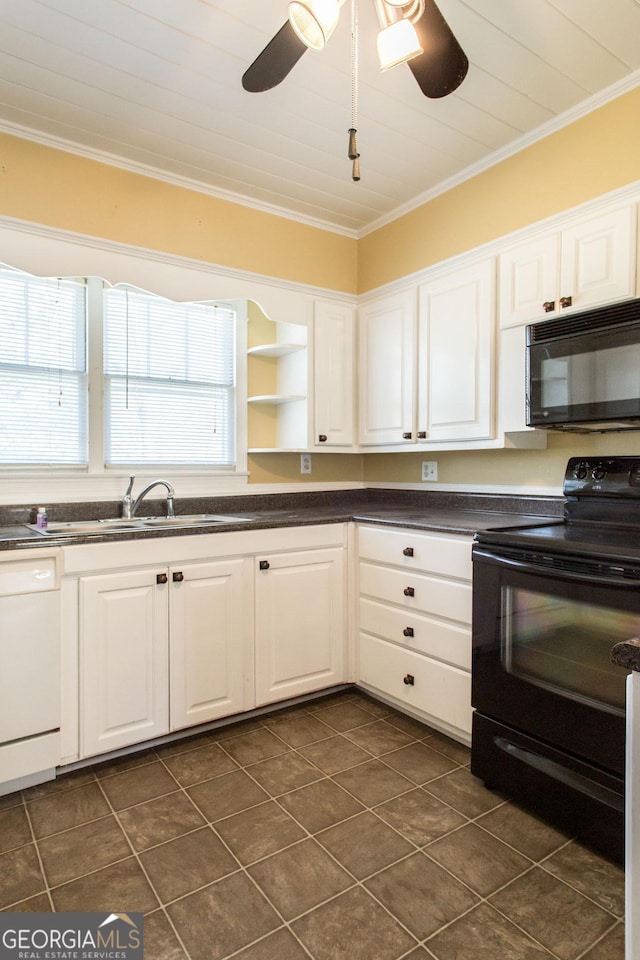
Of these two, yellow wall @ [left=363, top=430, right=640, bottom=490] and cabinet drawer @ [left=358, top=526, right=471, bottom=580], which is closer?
cabinet drawer @ [left=358, top=526, right=471, bottom=580]

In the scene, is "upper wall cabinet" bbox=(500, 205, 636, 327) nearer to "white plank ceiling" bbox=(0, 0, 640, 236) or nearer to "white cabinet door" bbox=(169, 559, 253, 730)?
"white plank ceiling" bbox=(0, 0, 640, 236)

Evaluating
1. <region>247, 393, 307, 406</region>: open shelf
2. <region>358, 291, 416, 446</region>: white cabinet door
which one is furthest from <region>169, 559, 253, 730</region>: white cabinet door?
<region>358, 291, 416, 446</region>: white cabinet door

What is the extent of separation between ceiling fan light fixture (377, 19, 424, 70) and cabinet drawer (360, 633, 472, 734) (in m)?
1.99

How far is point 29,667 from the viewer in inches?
73.9

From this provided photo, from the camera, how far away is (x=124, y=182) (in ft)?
8.39

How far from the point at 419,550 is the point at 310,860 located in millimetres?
1175

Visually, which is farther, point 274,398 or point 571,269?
point 274,398

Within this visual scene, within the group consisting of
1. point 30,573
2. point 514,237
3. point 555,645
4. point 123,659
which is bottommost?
point 123,659

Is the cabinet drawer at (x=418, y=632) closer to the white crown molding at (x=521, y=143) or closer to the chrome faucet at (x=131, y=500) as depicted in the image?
the chrome faucet at (x=131, y=500)

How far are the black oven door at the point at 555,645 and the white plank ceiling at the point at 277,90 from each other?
172 cm

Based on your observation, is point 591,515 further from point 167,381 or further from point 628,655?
point 167,381

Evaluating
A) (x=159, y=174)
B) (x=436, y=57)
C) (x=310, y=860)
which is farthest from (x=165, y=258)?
(x=310, y=860)

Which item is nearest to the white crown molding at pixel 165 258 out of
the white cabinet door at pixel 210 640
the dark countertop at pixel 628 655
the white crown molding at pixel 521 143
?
the white crown molding at pixel 521 143

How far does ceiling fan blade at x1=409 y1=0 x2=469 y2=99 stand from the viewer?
140 cm
